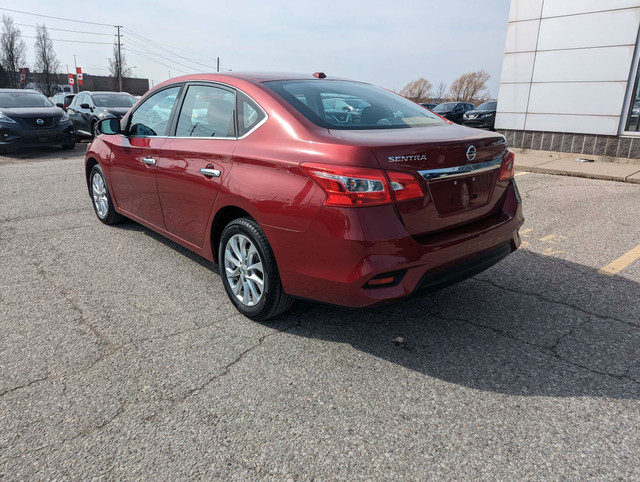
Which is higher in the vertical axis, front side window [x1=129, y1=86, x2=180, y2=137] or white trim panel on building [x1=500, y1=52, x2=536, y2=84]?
white trim panel on building [x1=500, y1=52, x2=536, y2=84]

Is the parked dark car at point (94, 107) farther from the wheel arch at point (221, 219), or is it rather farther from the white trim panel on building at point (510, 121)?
the wheel arch at point (221, 219)

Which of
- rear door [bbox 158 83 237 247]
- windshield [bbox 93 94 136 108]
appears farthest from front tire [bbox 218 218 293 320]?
windshield [bbox 93 94 136 108]

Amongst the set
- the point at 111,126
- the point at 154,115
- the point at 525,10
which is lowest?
the point at 111,126

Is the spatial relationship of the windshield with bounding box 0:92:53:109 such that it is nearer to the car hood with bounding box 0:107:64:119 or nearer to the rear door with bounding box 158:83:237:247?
the car hood with bounding box 0:107:64:119

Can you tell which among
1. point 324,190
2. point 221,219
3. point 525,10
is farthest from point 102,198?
point 525,10

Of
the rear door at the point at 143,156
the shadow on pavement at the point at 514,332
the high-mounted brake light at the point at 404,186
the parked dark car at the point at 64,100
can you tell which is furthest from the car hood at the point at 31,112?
the high-mounted brake light at the point at 404,186

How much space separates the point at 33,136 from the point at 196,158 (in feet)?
35.7

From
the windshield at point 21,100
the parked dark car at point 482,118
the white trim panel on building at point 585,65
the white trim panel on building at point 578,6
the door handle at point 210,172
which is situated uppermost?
the white trim panel on building at point 578,6

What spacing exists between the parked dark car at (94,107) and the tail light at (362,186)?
1318 cm

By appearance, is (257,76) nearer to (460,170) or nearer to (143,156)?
(143,156)

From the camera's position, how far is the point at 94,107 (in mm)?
14430

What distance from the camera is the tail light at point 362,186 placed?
246 centimetres

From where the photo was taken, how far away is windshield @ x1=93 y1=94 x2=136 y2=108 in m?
14.7

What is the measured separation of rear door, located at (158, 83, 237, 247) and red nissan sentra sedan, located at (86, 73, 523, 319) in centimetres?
1
